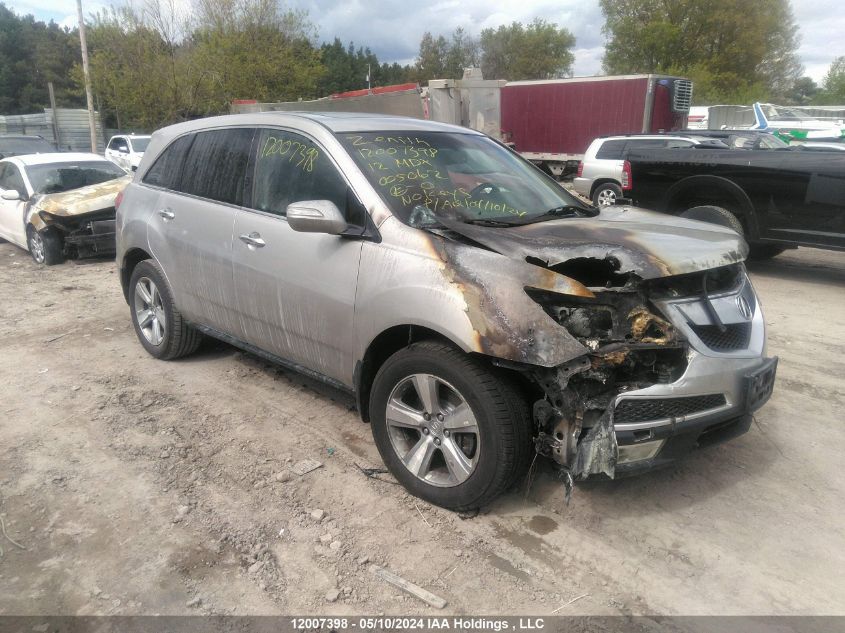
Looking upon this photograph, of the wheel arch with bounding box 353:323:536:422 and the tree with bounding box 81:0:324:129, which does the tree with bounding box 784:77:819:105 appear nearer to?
the tree with bounding box 81:0:324:129

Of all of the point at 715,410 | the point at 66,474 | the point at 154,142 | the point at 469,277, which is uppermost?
the point at 154,142

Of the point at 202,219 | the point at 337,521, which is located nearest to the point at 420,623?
the point at 337,521

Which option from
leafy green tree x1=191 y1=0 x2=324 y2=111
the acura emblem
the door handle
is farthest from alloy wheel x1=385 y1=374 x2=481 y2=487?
leafy green tree x1=191 y1=0 x2=324 y2=111

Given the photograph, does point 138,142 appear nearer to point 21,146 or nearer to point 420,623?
point 21,146

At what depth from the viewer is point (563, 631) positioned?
8.02 feet

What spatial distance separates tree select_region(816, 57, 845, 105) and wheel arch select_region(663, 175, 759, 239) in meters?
56.4

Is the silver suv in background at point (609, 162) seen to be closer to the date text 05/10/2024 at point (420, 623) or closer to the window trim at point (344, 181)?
the window trim at point (344, 181)

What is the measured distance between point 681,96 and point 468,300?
2138 cm

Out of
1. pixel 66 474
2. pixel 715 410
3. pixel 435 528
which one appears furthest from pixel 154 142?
pixel 715 410

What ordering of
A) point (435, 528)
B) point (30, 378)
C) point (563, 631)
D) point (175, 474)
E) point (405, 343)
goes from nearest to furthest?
point (563, 631) → point (435, 528) → point (405, 343) → point (175, 474) → point (30, 378)

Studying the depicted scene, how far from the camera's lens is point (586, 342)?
9.07 ft

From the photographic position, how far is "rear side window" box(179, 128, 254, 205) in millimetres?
4207

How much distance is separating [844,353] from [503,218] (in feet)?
11.7

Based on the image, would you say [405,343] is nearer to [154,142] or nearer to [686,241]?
[686,241]
